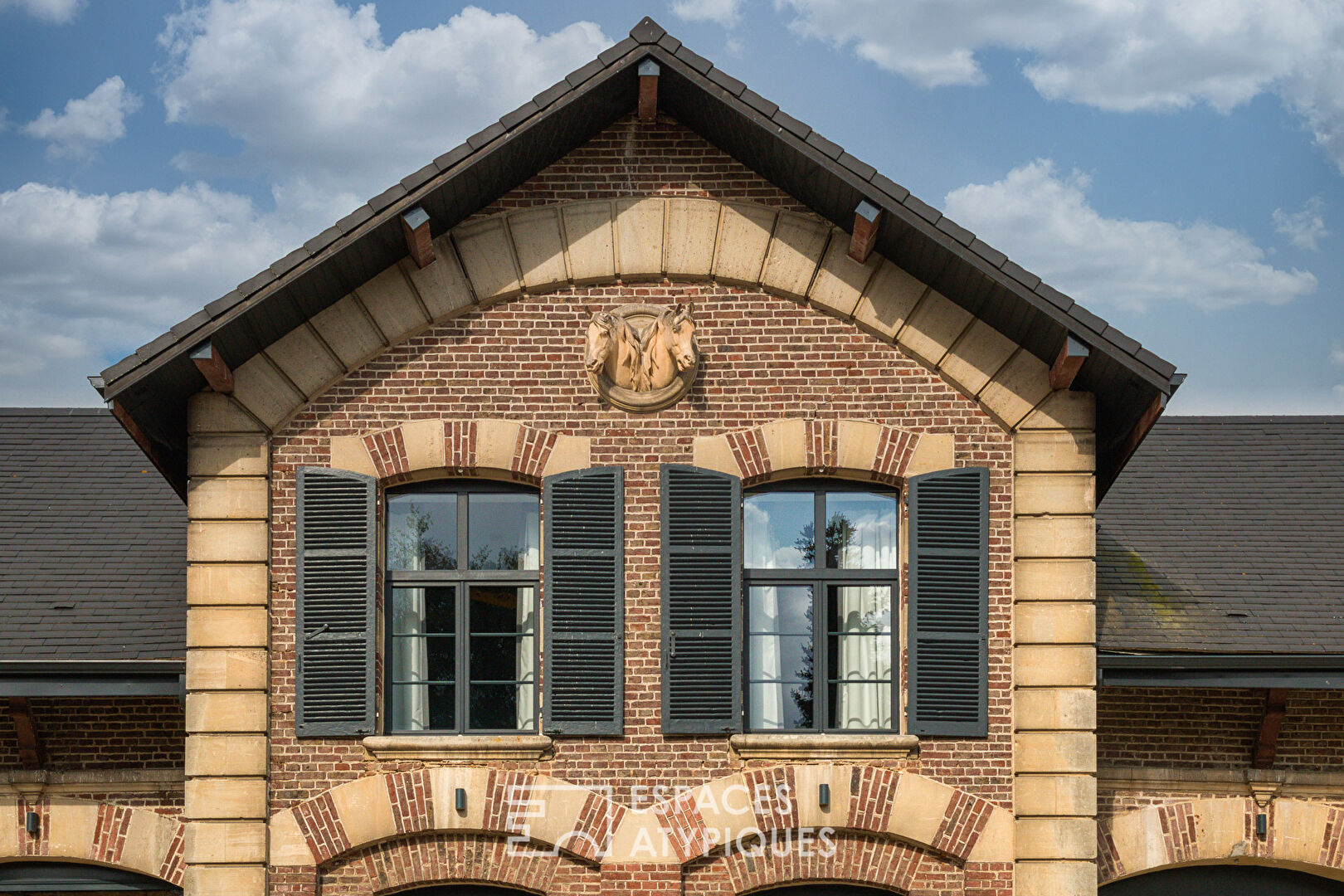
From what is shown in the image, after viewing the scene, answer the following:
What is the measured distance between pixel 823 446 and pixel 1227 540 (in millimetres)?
4397

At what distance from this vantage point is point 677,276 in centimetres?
1065

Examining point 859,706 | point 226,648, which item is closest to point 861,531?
point 859,706

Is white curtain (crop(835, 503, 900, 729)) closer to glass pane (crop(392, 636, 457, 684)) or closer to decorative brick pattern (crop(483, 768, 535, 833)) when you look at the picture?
decorative brick pattern (crop(483, 768, 535, 833))

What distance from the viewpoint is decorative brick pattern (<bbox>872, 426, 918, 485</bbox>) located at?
10484mm

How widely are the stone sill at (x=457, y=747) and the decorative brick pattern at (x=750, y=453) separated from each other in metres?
2.46

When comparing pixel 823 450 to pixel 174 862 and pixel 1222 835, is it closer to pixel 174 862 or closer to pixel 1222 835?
pixel 1222 835

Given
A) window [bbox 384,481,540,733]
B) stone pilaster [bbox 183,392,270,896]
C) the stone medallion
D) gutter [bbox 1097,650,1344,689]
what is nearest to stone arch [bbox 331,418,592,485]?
window [bbox 384,481,540,733]

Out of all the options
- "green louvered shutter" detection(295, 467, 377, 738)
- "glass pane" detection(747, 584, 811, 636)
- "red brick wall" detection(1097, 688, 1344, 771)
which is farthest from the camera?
"red brick wall" detection(1097, 688, 1344, 771)

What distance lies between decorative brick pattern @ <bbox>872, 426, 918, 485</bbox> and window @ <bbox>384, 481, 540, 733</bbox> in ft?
8.54

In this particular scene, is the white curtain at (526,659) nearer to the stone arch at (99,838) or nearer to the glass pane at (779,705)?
the glass pane at (779,705)

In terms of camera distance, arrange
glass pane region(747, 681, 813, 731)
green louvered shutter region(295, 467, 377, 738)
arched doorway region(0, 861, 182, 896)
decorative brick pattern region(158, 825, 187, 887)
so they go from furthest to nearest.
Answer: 1. arched doorway region(0, 861, 182, 896)
2. decorative brick pattern region(158, 825, 187, 887)
3. glass pane region(747, 681, 813, 731)
4. green louvered shutter region(295, 467, 377, 738)

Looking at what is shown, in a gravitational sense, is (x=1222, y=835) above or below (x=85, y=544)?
below

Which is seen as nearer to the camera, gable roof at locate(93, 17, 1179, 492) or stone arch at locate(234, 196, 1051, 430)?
gable roof at locate(93, 17, 1179, 492)

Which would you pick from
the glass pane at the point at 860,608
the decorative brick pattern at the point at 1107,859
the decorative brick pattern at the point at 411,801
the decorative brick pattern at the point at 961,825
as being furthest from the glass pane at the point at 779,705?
the decorative brick pattern at the point at 1107,859
